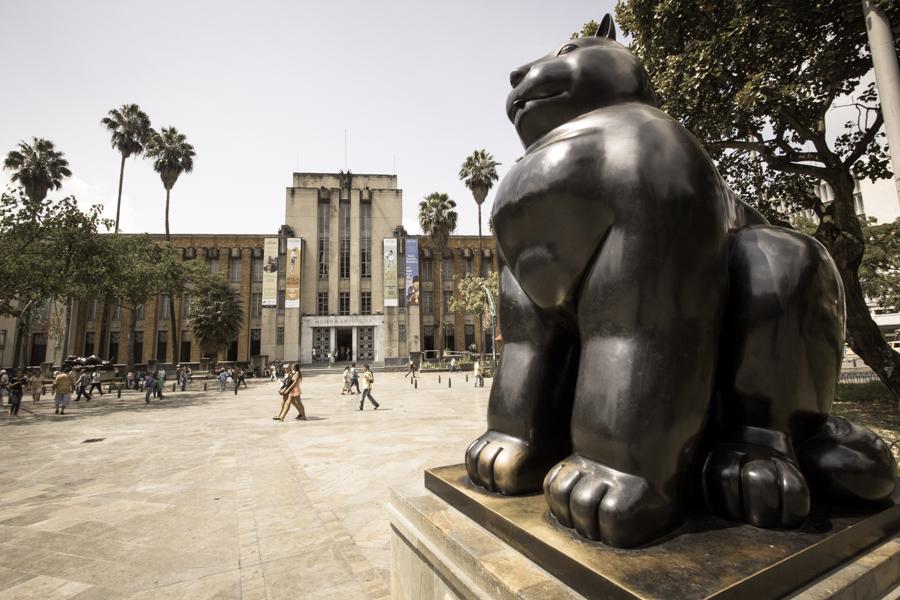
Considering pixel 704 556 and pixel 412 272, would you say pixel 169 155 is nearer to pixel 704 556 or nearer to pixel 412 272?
pixel 412 272

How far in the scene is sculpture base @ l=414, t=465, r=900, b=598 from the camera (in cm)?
96

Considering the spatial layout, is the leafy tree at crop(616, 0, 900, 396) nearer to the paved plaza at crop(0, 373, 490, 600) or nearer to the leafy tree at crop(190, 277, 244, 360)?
the paved plaza at crop(0, 373, 490, 600)

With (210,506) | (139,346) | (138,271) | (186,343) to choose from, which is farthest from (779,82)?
(139,346)

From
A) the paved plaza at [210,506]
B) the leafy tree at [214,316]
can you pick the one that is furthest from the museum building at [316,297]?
the paved plaza at [210,506]

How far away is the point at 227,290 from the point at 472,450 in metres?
40.2

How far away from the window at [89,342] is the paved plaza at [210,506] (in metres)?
38.1

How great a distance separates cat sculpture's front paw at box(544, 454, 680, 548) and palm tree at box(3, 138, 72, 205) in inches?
1674

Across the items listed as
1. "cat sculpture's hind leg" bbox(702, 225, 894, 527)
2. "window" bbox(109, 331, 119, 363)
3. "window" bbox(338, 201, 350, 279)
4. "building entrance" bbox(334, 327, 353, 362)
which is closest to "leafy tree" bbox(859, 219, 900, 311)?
"cat sculpture's hind leg" bbox(702, 225, 894, 527)

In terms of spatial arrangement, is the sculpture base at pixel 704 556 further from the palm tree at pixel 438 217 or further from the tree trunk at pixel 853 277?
the palm tree at pixel 438 217

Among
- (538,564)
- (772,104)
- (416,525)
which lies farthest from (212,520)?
(772,104)

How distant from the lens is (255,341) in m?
42.4

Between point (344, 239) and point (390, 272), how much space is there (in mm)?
5418

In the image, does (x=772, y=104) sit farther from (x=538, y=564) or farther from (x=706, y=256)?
(x=538, y=564)

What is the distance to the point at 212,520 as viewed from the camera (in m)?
4.37
